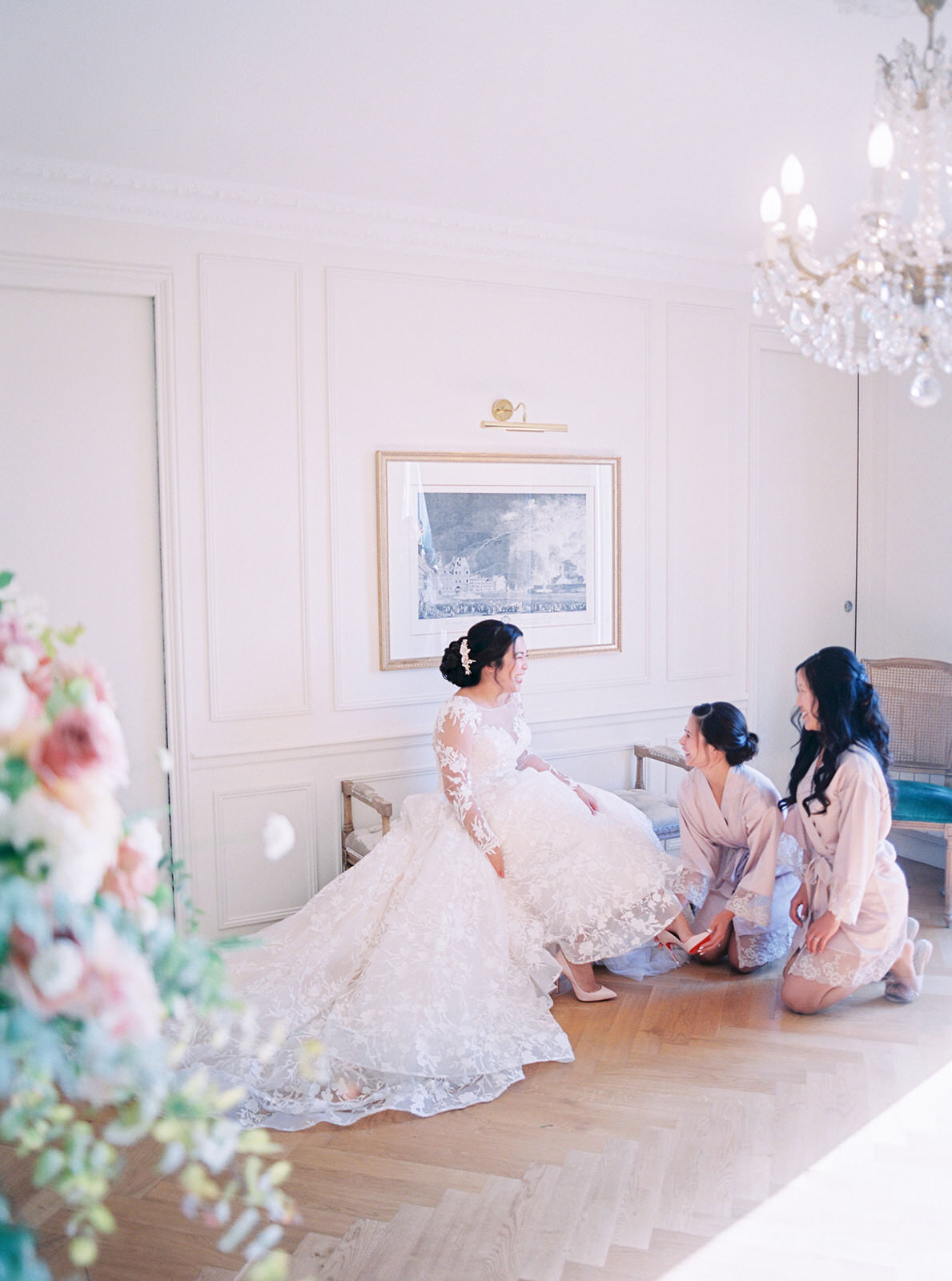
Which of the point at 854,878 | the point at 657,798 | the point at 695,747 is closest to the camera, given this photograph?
the point at 854,878

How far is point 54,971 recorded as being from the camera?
880 millimetres

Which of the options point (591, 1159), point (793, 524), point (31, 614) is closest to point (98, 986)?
point (31, 614)

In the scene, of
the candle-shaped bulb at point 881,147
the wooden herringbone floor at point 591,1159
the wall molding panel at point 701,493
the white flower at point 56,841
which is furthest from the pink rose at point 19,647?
the wall molding panel at point 701,493

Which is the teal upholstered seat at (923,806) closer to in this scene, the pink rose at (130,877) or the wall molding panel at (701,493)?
the wall molding panel at (701,493)

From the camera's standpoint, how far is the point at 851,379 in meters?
5.59

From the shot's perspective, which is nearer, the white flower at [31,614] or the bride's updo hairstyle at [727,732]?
the white flower at [31,614]

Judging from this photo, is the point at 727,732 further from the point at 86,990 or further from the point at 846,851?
the point at 86,990

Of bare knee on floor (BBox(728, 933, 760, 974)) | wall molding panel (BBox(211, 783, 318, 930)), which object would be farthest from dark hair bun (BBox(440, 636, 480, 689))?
bare knee on floor (BBox(728, 933, 760, 974))

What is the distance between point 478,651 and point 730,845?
124cm

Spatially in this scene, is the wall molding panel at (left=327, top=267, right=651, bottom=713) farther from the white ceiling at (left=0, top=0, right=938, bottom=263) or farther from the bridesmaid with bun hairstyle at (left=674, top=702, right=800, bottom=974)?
the bridesmaid with bun hairstyle at (left=674, top=702, right=800, bottom=974)

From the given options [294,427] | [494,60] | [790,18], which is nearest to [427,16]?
[494,60]

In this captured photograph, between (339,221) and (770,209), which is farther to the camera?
(339,221)

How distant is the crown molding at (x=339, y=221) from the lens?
373cm

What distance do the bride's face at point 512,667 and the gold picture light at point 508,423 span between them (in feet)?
3.49
